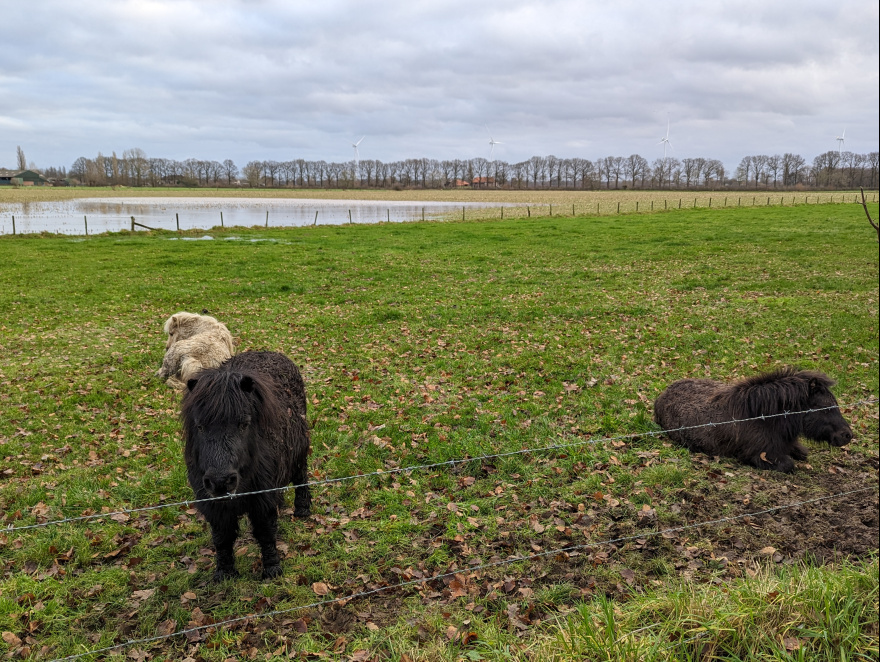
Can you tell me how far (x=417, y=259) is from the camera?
2516 cm

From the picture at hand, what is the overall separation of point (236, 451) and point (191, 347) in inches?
265

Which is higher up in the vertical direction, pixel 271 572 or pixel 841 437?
pixel 841 437

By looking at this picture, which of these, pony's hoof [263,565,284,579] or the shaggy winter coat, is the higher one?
the shaggy winter coat

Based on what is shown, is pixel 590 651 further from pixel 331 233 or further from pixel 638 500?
pixel 331 233

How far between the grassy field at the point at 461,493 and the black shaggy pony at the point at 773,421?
267 millimetres

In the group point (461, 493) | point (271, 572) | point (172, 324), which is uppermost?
point (172, 324)

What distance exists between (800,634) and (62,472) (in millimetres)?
8092

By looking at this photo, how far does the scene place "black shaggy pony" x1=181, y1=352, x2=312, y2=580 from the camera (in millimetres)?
4367

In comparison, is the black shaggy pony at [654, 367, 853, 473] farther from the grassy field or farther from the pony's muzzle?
the grassy field

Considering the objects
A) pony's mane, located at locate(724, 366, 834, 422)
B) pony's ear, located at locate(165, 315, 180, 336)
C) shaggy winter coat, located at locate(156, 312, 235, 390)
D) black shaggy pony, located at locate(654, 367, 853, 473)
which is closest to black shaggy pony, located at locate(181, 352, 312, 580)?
shaggy winter coat, located at locate(156, 312, 235, 390)

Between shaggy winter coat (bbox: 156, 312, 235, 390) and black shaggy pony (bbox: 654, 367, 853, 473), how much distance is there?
321 inches

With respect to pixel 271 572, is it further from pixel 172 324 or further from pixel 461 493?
pixel 172 324

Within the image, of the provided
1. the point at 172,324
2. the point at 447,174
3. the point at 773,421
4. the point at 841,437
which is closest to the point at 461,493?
the point at 773,421

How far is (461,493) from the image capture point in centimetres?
654
